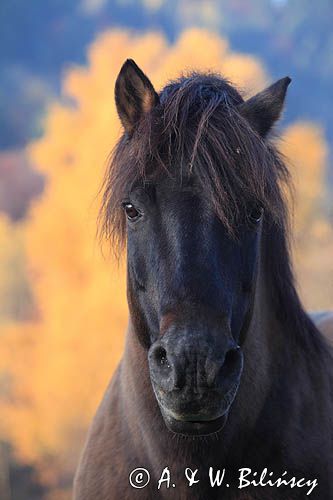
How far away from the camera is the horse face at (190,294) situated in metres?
1.98

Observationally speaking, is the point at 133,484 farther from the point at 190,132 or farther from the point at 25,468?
the point at 25,468

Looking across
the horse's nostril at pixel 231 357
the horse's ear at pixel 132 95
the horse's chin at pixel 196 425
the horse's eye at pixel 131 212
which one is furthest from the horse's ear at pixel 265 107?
the horse's chin at pixel 196 425

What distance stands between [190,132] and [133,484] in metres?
1.59

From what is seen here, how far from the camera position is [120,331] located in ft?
40.9

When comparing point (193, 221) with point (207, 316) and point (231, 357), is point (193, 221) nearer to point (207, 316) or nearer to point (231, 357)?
point (207, 316)

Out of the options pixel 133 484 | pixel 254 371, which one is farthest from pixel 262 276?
pixel 133 484

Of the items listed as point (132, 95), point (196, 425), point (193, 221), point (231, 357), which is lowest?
point (196, 425)

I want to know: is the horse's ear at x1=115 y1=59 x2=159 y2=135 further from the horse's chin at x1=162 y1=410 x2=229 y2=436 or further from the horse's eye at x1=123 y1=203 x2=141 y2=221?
the horse's chin at x1=162 y1=410 x2=229 y2=436

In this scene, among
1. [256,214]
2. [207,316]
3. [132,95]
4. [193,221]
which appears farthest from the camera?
[132,95]

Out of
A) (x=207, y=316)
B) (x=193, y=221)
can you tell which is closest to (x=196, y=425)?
(x=207, y=316)

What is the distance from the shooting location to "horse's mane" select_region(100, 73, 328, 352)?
91.8 inches

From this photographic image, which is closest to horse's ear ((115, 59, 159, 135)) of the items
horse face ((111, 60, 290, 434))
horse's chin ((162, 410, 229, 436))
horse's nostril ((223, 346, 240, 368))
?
horse face ((111, 60, 290, 434))

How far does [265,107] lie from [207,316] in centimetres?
116

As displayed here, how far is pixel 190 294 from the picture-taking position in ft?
6.93
